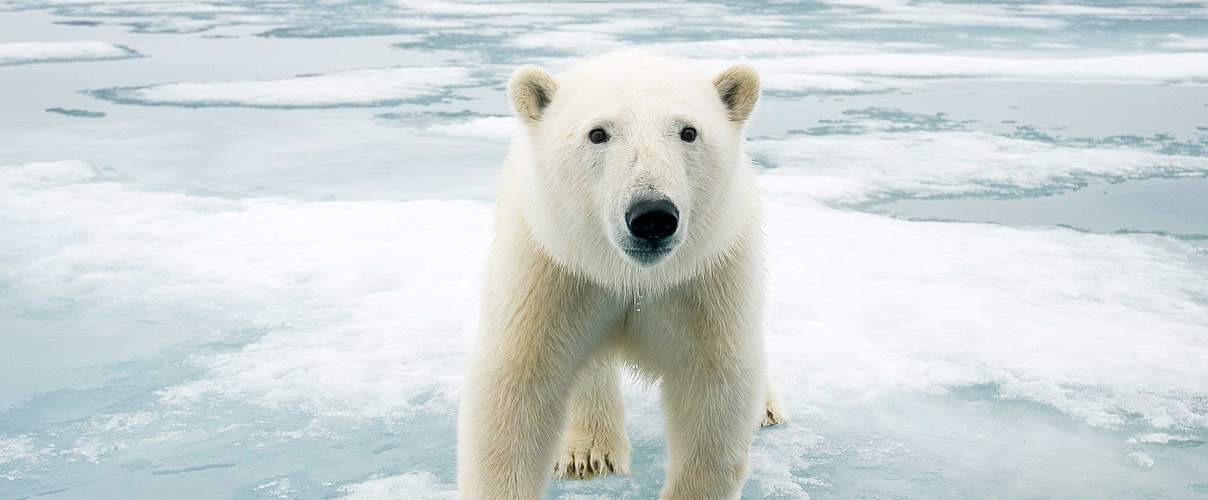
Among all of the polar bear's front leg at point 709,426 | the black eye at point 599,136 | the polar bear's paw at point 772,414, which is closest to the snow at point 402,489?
the polar bear's front leg at point 709,426

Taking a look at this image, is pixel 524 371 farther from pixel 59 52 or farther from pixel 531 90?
pixel 59 52

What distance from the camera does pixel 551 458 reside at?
2.59 meters

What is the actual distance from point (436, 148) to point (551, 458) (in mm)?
5155

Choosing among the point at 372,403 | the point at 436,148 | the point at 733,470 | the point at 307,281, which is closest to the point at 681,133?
the point at 733,470

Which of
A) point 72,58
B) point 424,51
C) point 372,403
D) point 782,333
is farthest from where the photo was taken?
point 424,51

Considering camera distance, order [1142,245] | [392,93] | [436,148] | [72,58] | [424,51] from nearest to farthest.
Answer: [1142,245]
[436,148]
[392,93]
[72,58]
[424,51]

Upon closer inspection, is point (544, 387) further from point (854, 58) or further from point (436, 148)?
point (854, 58)

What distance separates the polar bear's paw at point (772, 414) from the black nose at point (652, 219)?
4.77 ft

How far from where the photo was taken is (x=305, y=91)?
9.38 m

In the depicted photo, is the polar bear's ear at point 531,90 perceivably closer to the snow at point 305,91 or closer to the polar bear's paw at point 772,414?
the polar bear's paw at point 772,414

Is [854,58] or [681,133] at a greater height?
[681,133]

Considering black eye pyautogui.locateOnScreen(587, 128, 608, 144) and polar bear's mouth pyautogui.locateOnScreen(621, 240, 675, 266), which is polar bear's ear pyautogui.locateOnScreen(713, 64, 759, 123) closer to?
black eye pyautogui.locateOnScreen(587, 128, 608, 144)

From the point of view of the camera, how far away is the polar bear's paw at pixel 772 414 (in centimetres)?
337

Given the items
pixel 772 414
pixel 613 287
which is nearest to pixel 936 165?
pixel 772 414
